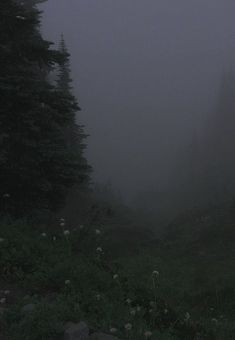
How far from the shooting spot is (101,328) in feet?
22.5

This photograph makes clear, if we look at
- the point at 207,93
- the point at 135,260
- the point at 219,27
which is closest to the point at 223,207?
the point at 135,260

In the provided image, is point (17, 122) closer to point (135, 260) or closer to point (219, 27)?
point (135, 260)

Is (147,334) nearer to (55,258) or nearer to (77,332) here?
(77,332)

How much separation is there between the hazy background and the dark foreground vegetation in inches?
2684

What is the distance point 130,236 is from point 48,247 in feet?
88.9

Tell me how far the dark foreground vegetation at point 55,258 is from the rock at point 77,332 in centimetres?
12

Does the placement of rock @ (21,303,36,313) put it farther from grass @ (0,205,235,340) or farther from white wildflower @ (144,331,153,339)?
white wildflower @ (144,331,153,339)

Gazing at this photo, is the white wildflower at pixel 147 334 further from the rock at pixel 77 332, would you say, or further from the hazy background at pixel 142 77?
the hazy background at pixel 142 77

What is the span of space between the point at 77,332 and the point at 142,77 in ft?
454

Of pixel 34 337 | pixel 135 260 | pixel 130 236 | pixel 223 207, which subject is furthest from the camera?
pixel 223 207

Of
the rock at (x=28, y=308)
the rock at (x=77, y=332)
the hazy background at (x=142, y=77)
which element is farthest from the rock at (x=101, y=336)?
the hazy background at (x=142, y=77)

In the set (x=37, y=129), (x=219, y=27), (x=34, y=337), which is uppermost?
(x=219, y=27)

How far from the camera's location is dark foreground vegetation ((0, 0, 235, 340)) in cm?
709

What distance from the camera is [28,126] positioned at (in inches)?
503
